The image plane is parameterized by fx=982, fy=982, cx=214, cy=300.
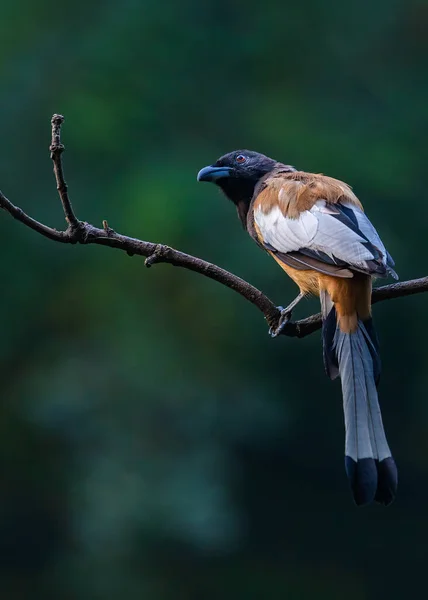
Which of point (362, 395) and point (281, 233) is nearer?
point (362, 395)

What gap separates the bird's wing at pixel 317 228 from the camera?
2.78 meters

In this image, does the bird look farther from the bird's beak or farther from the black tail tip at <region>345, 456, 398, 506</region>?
the bird's beak

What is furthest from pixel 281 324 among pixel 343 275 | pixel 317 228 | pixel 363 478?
pixel 363 478

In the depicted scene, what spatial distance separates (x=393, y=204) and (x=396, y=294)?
242 inches

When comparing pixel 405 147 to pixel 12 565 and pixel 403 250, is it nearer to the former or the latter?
pixel 403 250

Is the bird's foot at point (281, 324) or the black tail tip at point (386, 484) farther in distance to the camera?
the bird's foot at point (281, 324)

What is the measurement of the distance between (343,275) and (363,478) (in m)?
0.67

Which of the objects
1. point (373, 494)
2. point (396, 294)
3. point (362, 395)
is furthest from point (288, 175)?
point (373, 494)

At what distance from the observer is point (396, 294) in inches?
106

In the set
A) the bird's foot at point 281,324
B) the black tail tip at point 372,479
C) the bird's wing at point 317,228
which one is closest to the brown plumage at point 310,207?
the bird's wing at point 317,228

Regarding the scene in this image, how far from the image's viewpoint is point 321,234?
295cm

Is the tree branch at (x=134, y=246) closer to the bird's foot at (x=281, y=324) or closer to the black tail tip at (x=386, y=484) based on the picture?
the bird's foot at (x=281, y=324)

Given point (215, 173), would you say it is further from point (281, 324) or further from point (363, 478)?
point (363, 478)

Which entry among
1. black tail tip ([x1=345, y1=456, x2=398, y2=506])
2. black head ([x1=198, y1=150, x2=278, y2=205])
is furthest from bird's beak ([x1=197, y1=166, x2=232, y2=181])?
black tail tip ([x1=345, y1=456, x2=398, y2=506])
